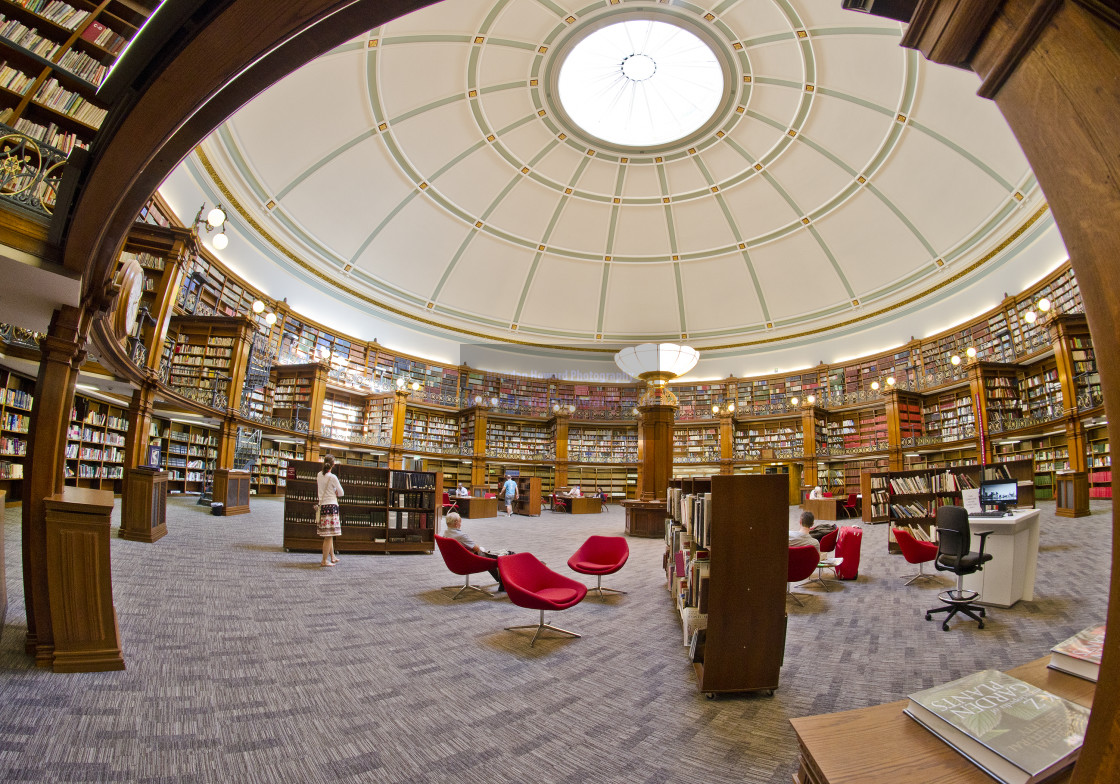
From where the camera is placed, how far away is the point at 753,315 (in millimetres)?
17812

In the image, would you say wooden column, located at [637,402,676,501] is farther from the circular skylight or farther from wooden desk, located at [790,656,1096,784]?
the circular skylight

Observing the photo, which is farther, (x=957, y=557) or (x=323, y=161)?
(x=323, y=161)

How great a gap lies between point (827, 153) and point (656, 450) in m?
10.3

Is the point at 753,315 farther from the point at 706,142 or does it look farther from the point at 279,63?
the point at 279,63

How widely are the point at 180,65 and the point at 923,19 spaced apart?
1881 millimetres

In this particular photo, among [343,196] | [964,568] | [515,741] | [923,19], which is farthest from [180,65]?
[343,196]

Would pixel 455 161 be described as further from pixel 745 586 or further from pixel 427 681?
pixel 745 586

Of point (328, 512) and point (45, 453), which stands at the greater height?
point (45, 453)

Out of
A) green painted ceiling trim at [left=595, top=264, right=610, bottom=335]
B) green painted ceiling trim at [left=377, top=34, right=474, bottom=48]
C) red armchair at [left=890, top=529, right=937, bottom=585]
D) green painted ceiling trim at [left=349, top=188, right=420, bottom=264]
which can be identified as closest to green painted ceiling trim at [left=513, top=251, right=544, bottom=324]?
green painted ceiling trim at [left=595, top=264, right=610, bottom=335]

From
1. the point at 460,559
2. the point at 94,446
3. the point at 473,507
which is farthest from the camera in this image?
the point at 473,507

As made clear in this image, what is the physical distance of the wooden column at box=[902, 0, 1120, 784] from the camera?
63 centimetres

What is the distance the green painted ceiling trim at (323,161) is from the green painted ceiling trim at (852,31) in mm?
10740

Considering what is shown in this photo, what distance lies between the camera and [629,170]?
1497 centimetres

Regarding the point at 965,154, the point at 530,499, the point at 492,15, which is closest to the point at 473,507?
the point at 530,499
